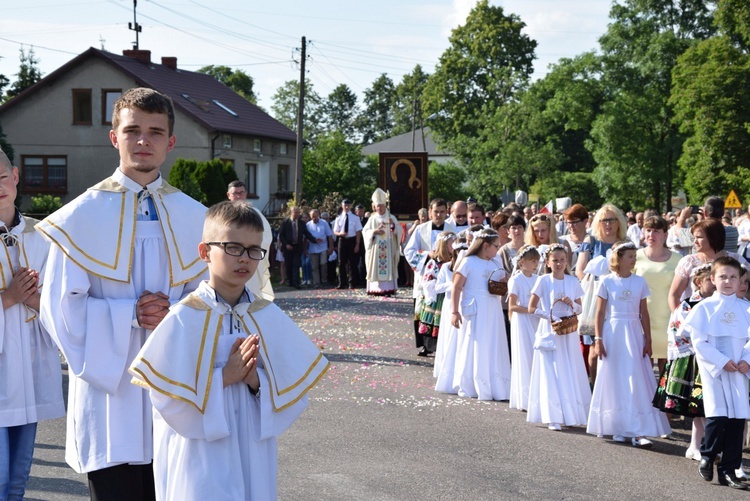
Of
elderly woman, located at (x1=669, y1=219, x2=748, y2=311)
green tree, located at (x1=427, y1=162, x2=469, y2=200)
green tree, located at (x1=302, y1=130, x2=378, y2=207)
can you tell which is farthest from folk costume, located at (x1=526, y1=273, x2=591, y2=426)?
green tree, located at (x1=427, y1=162, x2=469, y2=200)

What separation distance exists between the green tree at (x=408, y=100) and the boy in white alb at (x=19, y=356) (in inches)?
3616

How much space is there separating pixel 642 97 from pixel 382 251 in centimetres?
4024

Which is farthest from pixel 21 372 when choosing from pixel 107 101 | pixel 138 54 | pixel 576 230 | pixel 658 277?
pixel 138 54

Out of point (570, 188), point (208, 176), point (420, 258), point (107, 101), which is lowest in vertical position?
point (420, 258)

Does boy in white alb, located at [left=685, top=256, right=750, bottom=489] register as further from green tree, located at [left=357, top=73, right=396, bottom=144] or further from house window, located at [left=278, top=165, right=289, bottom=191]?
green tree, located at [left=357, top=73, right=396, bottom=144]

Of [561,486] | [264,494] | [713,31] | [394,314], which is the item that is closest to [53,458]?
[561,486]

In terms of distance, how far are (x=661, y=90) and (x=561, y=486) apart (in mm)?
55384

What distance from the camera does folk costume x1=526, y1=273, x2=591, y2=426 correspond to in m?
9.34

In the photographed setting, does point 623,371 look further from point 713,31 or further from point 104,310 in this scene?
point 713,31

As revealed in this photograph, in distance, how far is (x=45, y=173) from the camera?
46.5m

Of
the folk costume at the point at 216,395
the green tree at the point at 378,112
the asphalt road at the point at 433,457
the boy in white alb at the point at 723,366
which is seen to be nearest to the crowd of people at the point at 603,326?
the boy in white alb at the point at 723,366

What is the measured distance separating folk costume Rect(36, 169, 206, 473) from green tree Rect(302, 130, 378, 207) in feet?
157

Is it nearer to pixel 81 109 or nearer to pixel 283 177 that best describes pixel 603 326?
pixel 81 109

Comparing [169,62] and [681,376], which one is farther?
[169,62]
